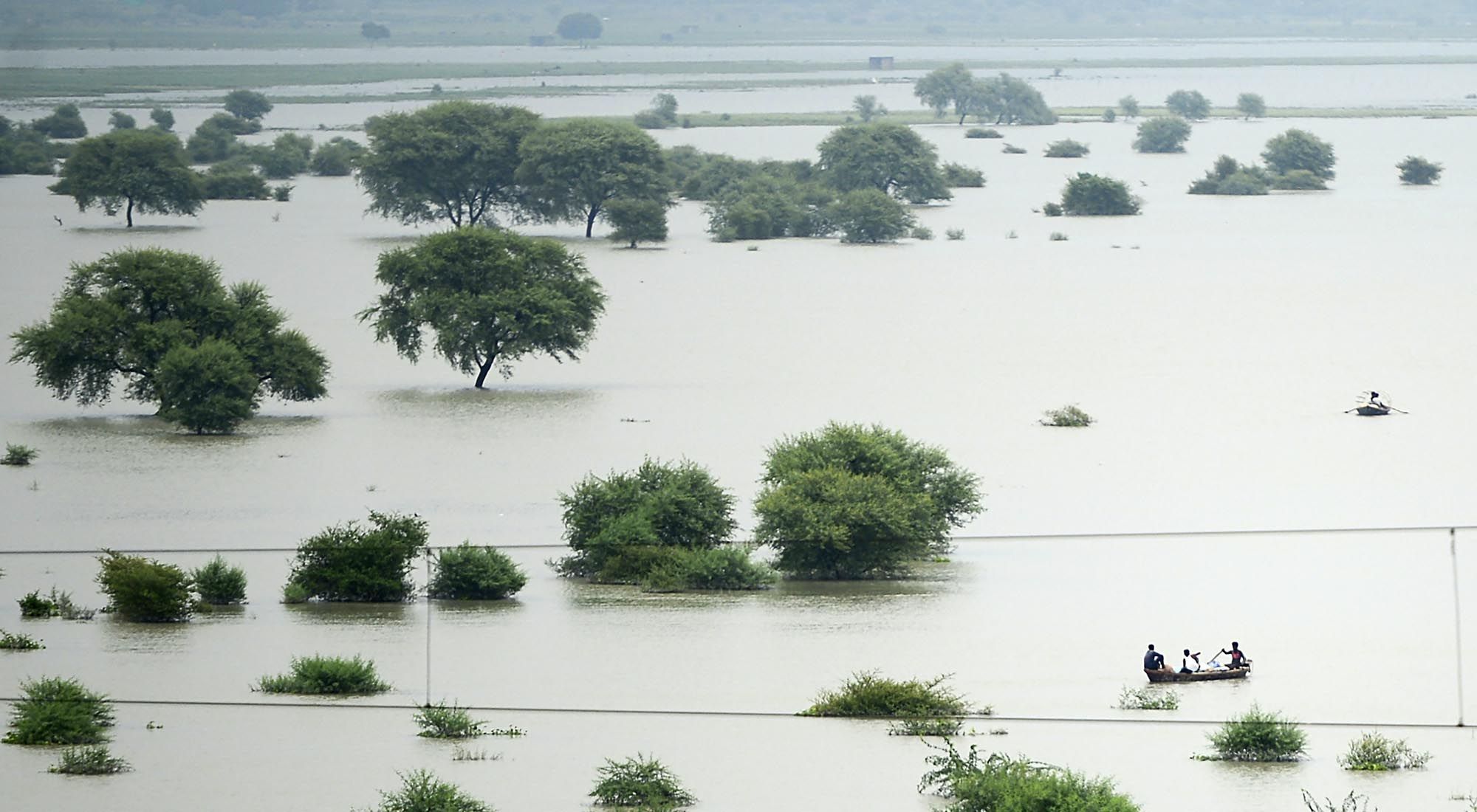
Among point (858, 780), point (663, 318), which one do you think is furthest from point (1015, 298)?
point (858, 780)

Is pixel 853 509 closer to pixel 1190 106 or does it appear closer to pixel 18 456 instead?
pixel 18 456

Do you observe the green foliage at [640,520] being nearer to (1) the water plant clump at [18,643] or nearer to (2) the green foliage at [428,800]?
(1) the water plant clump at [18,643]

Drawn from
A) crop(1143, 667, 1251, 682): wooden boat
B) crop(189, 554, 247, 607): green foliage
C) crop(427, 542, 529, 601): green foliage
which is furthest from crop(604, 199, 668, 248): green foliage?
crop(1143, 667, 1251, 682): wooden boat

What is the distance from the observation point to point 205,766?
1467 centimetres

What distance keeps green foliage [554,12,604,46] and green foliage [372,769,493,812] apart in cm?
11497

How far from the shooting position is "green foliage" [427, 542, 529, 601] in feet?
66.1

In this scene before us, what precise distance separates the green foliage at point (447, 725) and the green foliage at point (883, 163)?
54413 mm

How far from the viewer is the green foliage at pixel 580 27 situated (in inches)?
4936

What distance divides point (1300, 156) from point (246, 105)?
4533 centimetres

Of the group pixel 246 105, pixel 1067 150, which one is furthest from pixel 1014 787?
pixel 246 105

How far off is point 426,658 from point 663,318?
31.2 m

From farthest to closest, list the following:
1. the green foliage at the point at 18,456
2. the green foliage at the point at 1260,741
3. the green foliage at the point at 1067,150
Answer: the green foliage at the point at 1067,150 → the green foliage at the point at 18,456 → the green foliage at the point at 1260,741

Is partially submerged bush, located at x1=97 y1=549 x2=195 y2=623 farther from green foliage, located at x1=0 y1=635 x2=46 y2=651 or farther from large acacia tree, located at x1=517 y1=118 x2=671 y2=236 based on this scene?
large acacia tree, located at x1=517 y1=118 x2=671 y2=236

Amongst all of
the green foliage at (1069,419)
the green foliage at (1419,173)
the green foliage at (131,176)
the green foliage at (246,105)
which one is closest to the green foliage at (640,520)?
the green foliage at (1069,419)
